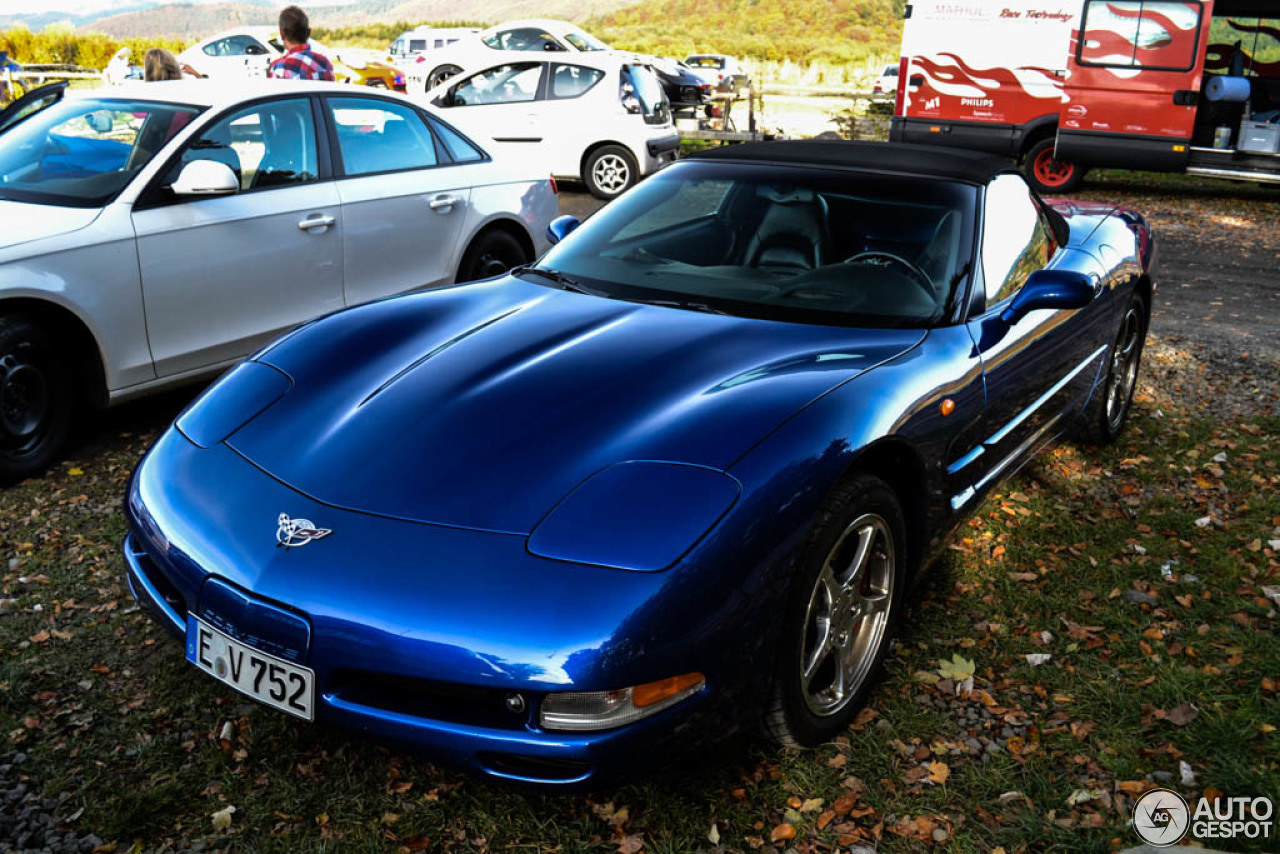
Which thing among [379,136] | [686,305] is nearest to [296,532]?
[686,305]

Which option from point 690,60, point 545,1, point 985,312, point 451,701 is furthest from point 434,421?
point 545,1

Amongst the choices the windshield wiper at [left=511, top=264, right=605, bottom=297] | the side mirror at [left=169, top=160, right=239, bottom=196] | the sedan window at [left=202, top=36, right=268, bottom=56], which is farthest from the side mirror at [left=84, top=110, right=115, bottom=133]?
the sedan window at [left=202, top=36, right=268, bottom=56]

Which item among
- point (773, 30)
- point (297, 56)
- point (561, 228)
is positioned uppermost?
point (773, 30)

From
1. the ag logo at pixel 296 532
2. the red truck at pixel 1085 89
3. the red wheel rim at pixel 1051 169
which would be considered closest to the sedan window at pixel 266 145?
the ag logo at pixel 296 532

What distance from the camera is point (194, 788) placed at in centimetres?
261

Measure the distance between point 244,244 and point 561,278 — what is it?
1.95 metres

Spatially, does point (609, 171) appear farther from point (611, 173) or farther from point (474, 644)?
point (474, 644)

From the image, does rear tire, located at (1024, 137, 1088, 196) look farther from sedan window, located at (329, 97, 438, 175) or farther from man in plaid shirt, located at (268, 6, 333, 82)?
sedan window, located at (329, 97, 438, 175)

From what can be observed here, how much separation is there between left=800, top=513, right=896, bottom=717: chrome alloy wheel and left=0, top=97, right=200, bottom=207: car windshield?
3.53 meters

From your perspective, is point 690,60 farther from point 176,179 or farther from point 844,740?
point 844,740

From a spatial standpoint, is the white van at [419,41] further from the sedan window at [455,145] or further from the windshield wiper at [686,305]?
the windshield wiper at [686,305]

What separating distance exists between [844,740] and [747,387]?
3.25 feet

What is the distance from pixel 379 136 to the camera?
5695 mm

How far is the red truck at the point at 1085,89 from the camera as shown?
12.4 meters
